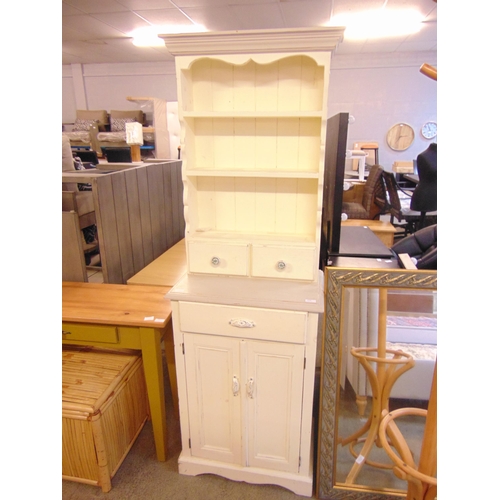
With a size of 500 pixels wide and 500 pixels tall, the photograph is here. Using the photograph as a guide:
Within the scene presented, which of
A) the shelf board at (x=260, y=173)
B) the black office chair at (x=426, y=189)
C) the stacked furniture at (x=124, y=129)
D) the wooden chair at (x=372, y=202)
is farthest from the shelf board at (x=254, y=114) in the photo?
the stacked furniture at (x=124, y=129)

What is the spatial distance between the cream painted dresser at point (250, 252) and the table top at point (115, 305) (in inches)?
8.5

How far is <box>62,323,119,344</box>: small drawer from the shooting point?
159 centimetres

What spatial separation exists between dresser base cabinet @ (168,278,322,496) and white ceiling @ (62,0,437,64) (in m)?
3.44

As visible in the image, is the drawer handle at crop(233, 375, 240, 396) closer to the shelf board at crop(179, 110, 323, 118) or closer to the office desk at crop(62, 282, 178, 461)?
the office desk at crop(62, 282, 178, 461)

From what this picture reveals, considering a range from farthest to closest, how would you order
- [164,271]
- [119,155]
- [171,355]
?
[119,155] < [164,271] < [171,355]

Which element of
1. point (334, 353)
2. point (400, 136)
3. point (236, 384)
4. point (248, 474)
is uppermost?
point (400, 136)

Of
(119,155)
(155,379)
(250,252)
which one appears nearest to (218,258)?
(250,252)

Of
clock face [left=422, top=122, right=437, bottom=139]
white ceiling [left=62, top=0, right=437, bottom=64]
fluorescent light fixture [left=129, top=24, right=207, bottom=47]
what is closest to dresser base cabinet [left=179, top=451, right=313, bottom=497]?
white ceiling [left=62, top=0, right=437, bottom=64]

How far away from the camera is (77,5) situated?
3691 mm

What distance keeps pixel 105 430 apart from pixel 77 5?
13.5 ft

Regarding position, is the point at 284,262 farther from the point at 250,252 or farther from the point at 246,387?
the point at 246,387

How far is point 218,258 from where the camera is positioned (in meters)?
1.55

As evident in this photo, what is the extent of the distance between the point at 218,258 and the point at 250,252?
14 centimetres

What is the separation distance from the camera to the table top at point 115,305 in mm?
1568
